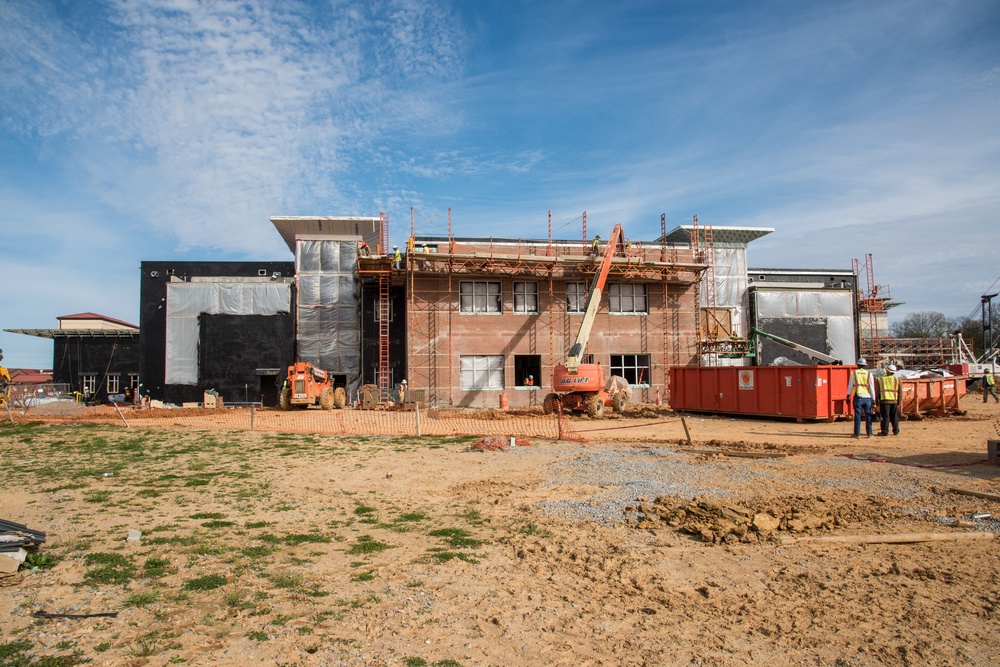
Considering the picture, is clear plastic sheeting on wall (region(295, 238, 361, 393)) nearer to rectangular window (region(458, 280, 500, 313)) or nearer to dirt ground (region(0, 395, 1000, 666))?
rectangular window (region(458, 280, 500, 313))

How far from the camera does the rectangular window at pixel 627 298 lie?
34.4 m

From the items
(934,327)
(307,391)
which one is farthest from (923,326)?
(307,391)

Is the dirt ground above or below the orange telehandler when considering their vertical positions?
below

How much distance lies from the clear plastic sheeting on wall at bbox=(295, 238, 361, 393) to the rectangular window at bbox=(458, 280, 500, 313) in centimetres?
633

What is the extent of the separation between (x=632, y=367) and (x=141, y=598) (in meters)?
30.5

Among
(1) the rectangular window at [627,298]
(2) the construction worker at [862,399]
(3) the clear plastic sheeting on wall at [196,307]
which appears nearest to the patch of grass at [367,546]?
(2) the construction worker at [862,399]

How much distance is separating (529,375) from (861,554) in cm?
2636

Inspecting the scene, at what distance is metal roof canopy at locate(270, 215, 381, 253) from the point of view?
40844 millimetres

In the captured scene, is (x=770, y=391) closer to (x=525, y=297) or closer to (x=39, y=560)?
(x=525, y=297)

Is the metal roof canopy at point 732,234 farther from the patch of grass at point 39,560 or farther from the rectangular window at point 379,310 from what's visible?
the patch of grass at point 39,560

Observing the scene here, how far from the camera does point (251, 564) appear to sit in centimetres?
678

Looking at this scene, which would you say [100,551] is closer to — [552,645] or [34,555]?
[34,555]

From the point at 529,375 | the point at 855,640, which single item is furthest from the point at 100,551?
the point at 529,375

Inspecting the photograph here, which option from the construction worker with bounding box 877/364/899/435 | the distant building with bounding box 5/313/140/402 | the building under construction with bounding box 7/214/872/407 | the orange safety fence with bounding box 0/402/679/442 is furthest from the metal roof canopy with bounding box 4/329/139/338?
the construction worker with bounding box 877/364/899/435
